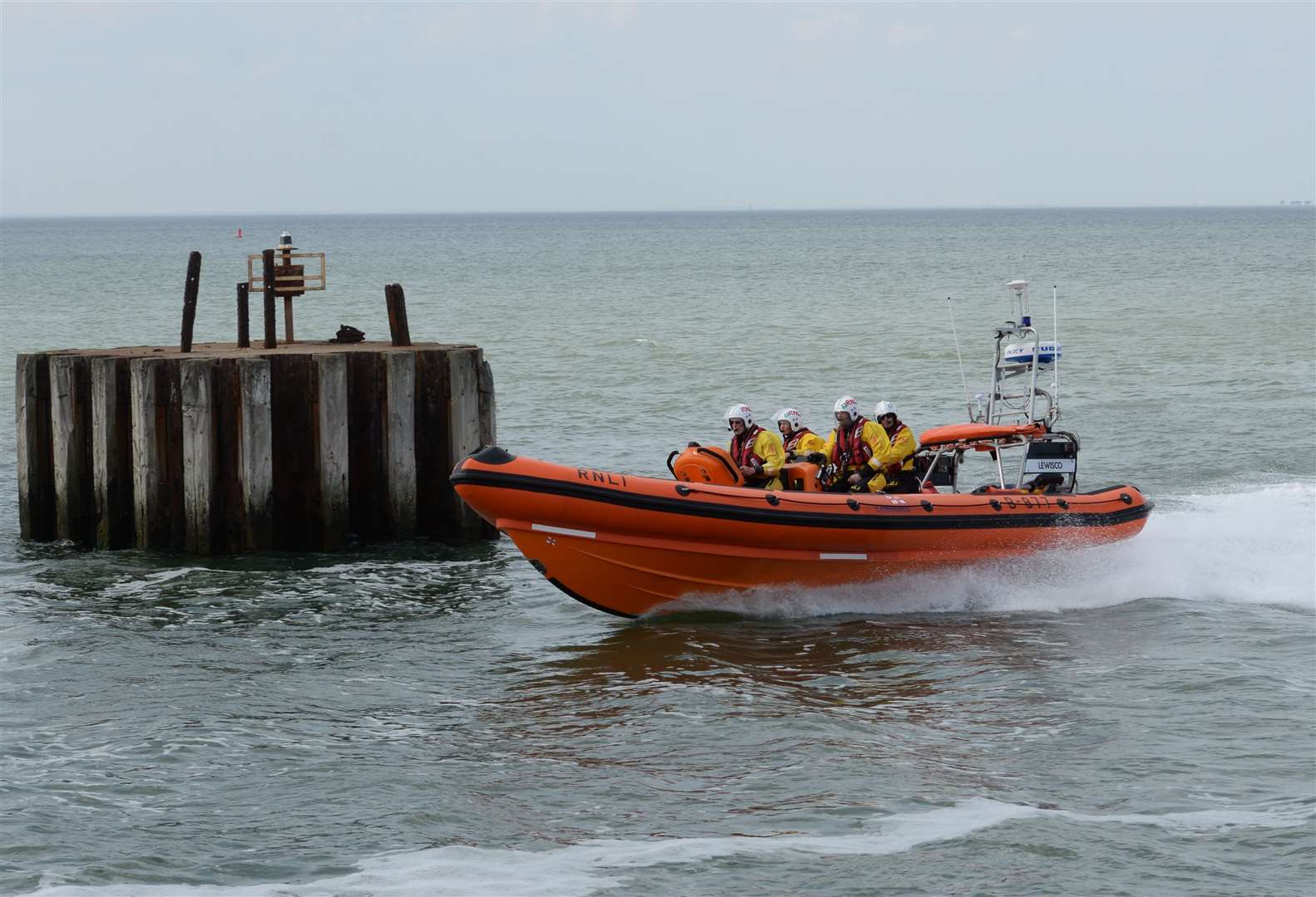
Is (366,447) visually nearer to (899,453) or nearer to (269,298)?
(269,298)

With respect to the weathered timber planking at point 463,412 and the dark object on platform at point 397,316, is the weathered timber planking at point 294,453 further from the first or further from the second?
the dark object on platform at point 397,316

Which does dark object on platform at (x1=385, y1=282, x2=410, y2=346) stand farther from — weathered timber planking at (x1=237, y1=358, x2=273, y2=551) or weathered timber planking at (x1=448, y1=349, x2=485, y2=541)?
weathered timber planking at (x1=237, y1=358, x2=273, y2=551)

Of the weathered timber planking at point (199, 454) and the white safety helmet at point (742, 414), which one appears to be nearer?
the white safety helmet at point (742, 414)

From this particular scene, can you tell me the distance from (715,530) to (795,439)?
1332 millimetres

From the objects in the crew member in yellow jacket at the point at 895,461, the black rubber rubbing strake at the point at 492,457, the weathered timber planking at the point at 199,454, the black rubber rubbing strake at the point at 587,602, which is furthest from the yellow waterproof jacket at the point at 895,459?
the weathered timber planking at the point at 199,454

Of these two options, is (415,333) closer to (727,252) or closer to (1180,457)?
(1180,457)

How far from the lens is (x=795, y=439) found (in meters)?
11.4

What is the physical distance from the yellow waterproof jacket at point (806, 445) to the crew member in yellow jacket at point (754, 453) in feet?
1.04

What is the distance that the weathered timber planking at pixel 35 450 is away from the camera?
40.3 ft

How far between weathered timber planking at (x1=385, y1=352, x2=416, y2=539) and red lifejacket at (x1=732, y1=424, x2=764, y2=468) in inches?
112

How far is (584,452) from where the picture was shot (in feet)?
57.1

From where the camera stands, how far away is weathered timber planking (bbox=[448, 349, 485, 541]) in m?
12.4

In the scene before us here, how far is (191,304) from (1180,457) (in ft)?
35.7

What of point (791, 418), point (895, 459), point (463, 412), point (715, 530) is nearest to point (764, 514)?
point (715, 530)
